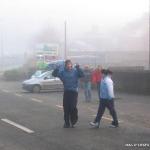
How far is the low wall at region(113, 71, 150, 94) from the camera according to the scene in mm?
25688

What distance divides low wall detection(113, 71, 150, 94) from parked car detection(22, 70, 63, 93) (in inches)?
137

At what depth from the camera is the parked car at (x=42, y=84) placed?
28.6m

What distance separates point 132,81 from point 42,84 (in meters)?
5.43

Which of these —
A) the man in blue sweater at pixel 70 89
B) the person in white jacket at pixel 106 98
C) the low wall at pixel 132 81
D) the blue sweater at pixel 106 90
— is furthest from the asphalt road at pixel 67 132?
the low wall at pixel 132 81

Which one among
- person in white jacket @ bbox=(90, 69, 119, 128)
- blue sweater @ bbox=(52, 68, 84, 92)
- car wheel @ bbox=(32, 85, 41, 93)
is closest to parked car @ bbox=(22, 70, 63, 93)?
car wheel @ bbox=(32, 85, 41, 93)

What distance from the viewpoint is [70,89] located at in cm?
1245

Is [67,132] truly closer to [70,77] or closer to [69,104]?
[69,104]

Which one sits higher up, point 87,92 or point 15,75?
point 87,92

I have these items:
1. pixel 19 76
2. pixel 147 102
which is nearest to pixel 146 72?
pixel 147 102

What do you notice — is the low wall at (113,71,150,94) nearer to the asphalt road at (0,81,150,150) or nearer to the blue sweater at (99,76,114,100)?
the asphalt road at (0,81,150,150)

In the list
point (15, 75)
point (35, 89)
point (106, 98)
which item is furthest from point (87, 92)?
point (15, 75)

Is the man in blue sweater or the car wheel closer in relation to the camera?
the man in blue sweater

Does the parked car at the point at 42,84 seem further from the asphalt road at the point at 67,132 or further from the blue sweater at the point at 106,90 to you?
the blue sweater at the point at 106,90

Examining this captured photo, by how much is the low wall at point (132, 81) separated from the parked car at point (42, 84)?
137 inches
